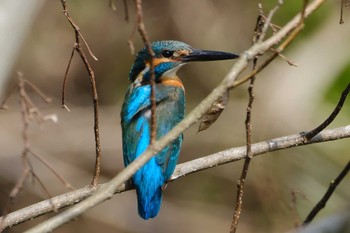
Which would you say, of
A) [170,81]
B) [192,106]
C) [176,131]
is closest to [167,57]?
[170,81]

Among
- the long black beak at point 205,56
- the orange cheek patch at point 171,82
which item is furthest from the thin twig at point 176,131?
the orange cheek patch at point 171,82

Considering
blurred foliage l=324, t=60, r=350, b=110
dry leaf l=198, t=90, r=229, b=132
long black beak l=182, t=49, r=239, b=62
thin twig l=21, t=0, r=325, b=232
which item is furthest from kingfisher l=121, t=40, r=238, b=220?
blurred foliage l=324, t=60, r=350, b=110

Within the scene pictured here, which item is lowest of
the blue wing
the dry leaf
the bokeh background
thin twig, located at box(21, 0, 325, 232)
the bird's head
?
the bokeh background

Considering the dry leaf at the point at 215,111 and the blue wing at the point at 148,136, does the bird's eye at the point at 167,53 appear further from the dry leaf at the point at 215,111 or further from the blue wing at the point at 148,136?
the dry leaf at the point at 215,111

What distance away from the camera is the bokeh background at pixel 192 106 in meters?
5.95

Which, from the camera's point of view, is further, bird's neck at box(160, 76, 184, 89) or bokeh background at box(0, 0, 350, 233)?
bokeh background at box(0, 0, 350, 233)

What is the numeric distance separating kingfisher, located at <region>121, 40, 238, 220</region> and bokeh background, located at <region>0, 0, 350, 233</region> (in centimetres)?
159

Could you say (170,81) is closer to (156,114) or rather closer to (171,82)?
(171,82)

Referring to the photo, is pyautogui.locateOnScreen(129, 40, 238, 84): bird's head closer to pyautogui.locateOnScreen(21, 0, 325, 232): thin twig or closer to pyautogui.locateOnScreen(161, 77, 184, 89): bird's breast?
pyautogui.locateOnScreen(161, 77, 184, 89): bird's breast

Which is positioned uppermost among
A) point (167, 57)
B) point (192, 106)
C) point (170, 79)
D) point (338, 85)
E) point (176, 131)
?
point (176, 131)

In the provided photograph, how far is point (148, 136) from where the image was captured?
3.62 m

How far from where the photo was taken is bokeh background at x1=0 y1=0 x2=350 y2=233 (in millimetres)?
5945

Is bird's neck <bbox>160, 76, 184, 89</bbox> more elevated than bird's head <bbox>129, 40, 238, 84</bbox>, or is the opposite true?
bird's head <bbox>129, 40, 238, 84</bbox>

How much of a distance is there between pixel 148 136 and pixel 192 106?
3070mm
